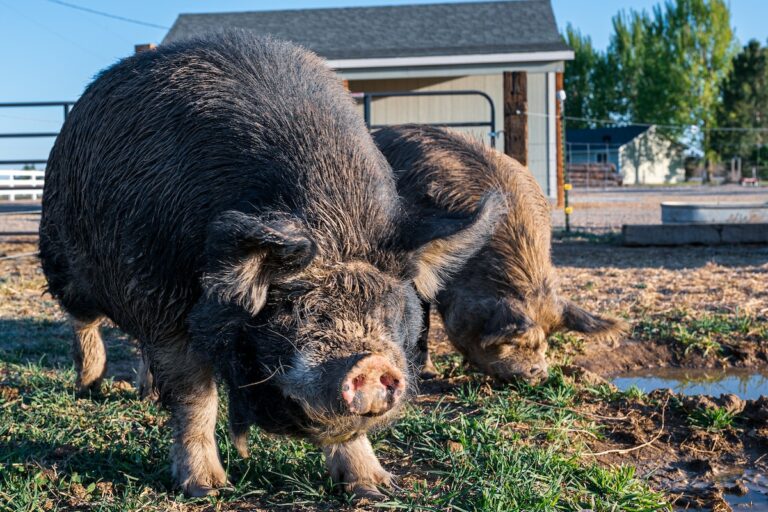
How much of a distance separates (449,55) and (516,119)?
11.3 m

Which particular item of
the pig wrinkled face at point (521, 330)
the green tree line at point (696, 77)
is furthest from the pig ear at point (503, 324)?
the green tree line at point (696, 77)

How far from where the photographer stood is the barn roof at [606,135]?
5408 centimetres

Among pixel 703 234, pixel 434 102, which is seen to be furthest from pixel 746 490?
pixel 434 102

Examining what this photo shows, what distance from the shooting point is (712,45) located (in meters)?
50.8

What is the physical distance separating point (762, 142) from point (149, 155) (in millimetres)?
49410

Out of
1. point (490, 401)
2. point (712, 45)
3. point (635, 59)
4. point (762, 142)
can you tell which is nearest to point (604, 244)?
point (490, 401)

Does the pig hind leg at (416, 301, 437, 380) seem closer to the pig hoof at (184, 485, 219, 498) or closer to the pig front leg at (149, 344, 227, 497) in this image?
the pig front leg at (149, 344, 227, 497)

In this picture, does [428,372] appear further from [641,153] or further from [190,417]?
[641,153]

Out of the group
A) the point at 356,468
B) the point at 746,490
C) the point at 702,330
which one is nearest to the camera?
the point at 356,468

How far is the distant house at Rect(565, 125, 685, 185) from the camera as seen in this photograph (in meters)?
54.2

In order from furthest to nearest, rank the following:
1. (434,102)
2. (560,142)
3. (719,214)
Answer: (434,102) < (560,142) < (719,214)

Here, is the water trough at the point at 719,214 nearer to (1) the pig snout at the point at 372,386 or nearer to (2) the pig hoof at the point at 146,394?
(2) the pig hoof at the point at 146,394

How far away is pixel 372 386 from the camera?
250 centimetres

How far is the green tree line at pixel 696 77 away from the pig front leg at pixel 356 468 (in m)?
45.8
